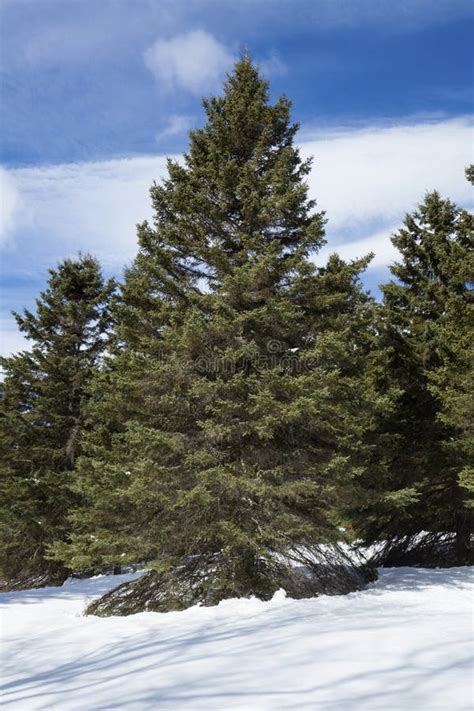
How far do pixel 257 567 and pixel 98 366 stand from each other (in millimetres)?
9748

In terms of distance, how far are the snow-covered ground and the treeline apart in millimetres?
1411

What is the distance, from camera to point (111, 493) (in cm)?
853

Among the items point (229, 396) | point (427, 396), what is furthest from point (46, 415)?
point (427, 396)

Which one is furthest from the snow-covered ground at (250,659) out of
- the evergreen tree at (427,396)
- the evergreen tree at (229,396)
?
the evergreen tree at (427,396)

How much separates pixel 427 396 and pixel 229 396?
7377mm

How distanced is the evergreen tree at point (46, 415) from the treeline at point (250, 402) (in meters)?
0.12

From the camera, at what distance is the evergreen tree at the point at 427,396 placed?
477 inches

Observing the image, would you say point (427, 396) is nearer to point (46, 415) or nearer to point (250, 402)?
point (250, 402)

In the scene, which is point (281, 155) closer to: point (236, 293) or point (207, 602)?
point (236, 293)

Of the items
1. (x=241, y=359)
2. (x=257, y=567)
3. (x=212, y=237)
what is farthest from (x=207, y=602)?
(x=212, y=237)

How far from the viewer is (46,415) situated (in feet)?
50.1

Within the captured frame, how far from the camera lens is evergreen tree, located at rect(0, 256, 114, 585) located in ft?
45.4

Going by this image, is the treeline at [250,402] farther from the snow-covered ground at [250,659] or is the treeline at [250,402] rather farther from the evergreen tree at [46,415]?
the snow-covered ground at [250,659]

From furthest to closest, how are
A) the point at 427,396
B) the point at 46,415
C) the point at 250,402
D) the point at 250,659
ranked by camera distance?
the point at 46,415
the point at 427,396
the point at 250,402
the point at 250,659
